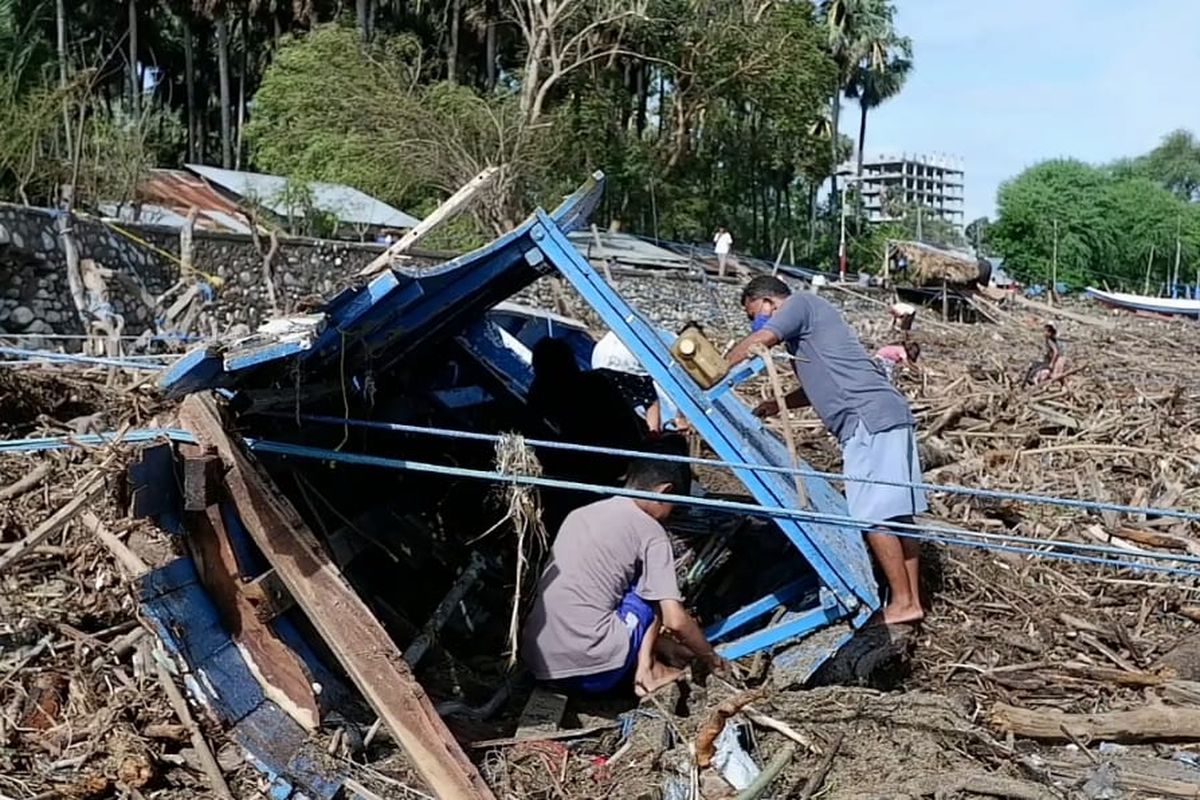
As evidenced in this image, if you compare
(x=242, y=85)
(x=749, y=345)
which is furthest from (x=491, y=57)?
(x=749, y=345)

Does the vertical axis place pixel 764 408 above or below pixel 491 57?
below

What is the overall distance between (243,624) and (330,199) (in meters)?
22.5

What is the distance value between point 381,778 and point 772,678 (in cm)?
162

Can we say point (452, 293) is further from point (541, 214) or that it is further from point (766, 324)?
point (766, 324)

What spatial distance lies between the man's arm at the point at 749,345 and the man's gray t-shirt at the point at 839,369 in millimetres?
241

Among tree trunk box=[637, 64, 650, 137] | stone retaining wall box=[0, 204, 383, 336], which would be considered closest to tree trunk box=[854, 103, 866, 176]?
tree trunk box=[637, 64, 650, 137]

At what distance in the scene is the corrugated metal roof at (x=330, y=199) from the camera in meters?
24.9

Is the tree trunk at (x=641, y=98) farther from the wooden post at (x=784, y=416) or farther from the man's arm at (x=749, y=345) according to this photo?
the wooden post at (x=784, y=416)

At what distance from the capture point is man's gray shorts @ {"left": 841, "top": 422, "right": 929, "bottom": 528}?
5723 millimetres

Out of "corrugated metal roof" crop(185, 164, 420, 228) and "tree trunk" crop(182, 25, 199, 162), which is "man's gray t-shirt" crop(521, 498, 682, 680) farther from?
"tree trunk" crop(182, 25, 199, 162)

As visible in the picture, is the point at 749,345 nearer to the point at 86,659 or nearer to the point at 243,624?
the point at 243,624

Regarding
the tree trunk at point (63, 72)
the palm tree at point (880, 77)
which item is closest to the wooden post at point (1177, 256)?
the palm tree at point (880, 77)

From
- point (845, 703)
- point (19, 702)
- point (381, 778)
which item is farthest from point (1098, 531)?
point (19, 702)

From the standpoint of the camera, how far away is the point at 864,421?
19.1 feet
